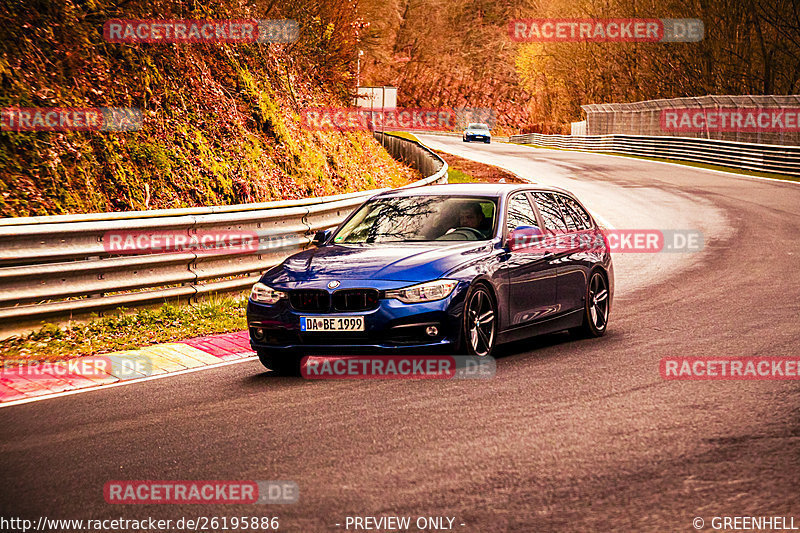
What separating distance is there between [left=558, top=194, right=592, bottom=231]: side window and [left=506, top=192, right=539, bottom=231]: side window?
684mm

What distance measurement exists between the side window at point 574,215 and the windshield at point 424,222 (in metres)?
1.28

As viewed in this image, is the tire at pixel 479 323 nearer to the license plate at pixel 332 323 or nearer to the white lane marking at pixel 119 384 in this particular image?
the license plate at pixel 332 323

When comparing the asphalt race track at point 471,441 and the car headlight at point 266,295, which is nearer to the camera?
the asphalt race track at point 471,441

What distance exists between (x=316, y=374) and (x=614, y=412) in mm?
2682

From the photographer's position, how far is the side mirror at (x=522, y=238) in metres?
8.77

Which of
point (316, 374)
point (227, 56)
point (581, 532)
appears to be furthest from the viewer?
point (227, 56)

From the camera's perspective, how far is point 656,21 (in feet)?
222

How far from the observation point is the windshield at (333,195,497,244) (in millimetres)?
8883

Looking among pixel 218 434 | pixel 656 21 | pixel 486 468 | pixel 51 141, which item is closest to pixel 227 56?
pixel 51 141

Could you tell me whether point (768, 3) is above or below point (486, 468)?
above

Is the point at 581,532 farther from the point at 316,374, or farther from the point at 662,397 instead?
the point at 316,374

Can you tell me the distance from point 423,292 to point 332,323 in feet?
2.42

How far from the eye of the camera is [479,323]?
8.14m

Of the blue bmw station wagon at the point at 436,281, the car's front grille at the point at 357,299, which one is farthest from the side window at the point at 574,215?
the car's front grille at the point at 357,299
